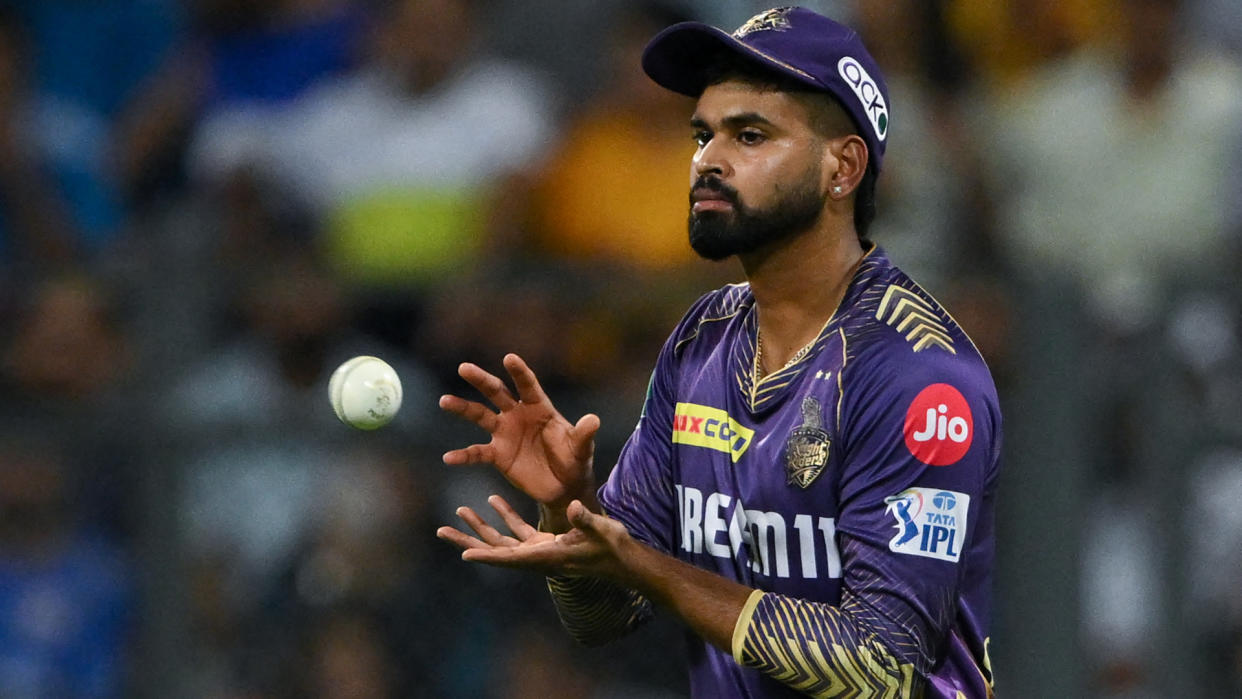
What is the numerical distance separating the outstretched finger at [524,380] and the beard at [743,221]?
0.51 metres

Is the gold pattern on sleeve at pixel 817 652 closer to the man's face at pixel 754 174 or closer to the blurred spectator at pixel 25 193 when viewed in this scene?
the man's face at pixel 754 174

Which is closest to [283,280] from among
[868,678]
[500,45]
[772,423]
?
[500,45]

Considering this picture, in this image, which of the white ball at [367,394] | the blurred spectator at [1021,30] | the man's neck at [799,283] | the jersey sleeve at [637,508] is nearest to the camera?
the man's neck at [799,283]

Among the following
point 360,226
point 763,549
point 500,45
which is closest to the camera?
point 763,549

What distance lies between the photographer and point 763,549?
4.11m

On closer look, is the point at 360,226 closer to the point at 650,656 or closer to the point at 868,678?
the point at 650,656

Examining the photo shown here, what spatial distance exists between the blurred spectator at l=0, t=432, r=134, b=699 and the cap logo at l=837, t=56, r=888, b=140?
4262 mm

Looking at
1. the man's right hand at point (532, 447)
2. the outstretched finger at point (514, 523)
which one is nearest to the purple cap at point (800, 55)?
the man's right hand at point (532, 447)

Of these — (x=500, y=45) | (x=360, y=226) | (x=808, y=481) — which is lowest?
(x=808, y=481)

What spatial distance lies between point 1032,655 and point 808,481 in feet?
11.5

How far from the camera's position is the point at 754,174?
163 inches

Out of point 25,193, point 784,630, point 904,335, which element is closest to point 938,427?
point 904,335

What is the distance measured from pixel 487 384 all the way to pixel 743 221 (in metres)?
0.72

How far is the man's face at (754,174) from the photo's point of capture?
4.15m
